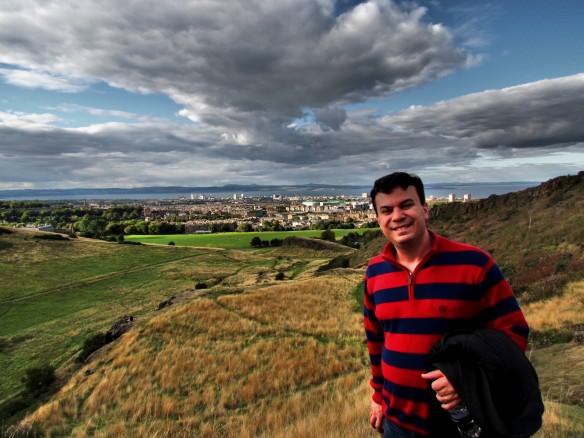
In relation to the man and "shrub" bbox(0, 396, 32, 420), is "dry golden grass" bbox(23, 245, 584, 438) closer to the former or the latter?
"shrub" bbox(0, 396, 32, 420)

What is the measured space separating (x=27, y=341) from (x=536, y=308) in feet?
115

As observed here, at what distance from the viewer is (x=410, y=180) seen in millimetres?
3104

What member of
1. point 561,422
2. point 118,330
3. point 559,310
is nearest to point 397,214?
point 561,422

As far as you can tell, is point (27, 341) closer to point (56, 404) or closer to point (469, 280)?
point (56, 404)

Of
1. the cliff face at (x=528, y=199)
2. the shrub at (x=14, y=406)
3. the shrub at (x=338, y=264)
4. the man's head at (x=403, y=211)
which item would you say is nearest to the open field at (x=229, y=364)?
the shrub at (x=14, y=406)

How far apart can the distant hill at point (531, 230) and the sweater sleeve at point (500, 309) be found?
17818mm

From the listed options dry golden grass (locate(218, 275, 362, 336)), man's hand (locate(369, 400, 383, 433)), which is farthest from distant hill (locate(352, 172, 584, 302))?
man's hand (locate(369, 400, 383, 433))

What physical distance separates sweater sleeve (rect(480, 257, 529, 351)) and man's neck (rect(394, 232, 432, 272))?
49cm

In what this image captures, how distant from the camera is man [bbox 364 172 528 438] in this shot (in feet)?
8.93

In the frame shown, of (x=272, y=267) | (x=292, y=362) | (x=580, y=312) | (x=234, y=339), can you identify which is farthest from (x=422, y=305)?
(x=272, y=267)

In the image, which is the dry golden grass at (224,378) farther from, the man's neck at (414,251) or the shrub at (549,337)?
the shrub at (549,337)

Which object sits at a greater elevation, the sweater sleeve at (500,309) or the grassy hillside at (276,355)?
the sweater sleeve at (500,309)

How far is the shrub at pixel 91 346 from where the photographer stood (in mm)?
20441

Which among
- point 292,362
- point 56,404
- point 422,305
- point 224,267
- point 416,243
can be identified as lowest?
point 224,267
